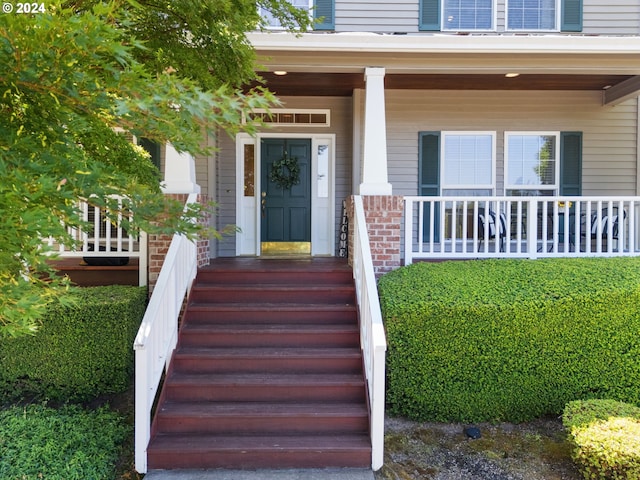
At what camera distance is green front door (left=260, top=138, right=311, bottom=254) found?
715 cm

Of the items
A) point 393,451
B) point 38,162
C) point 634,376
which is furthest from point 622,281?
point 38,162

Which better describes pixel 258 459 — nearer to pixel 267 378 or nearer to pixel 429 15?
pixel 267 378

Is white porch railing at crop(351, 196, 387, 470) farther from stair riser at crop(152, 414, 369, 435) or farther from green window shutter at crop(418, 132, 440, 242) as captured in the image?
green window shutter at crop(418, 132, 440, 242)

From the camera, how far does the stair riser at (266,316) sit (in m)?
4.46

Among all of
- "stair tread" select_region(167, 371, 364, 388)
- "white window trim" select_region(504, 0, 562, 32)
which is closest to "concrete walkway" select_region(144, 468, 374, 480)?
"stair tread" select_region(167, 371, 364, 388)

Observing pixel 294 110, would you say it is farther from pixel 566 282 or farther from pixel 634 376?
pixel 634 376

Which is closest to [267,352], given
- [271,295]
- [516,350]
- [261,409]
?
[261,409]

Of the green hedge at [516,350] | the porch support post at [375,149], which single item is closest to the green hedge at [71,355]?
the green hedge at [516,350]

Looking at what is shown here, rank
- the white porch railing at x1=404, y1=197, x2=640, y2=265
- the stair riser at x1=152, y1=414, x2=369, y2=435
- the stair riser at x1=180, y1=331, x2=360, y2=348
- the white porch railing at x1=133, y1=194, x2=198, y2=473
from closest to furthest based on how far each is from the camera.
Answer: the white porch railing at x1=133, y1=194, x2=198, y2=473 < the stair riser at x1=152, y1=414, x2=369, y2=435 < the stair riser at x1=180, y1=331, x2=360, y2=348 < the white porch railing at x1=404, y1=197, x2=640, y2=265

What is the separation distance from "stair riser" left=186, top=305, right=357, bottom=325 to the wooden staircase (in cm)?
1

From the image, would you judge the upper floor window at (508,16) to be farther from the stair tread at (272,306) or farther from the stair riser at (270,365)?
the stair riser at (270,365)

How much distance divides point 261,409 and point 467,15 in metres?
6.46

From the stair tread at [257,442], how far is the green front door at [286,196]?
3949 millimetres

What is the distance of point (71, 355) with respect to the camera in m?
4.30
